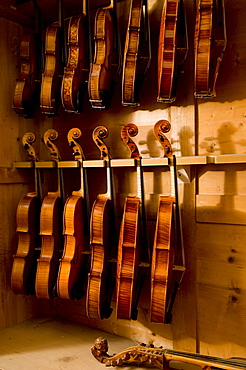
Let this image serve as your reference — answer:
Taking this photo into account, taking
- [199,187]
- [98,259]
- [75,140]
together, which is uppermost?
[75,140]

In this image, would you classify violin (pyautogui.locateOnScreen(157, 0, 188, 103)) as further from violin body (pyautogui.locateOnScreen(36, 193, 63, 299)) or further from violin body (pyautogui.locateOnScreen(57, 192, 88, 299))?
violin body (pyautogui.locateOnScreen(36, 193, 63, 299))

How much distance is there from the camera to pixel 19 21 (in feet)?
8.82

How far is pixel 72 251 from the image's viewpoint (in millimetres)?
2270

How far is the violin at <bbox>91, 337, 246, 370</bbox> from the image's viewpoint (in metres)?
1.75

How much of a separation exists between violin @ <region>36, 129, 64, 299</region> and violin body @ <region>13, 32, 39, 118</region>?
0.30 metres

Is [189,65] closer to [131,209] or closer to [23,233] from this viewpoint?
[131,209]

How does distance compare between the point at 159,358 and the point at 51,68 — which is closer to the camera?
the point at 159,358

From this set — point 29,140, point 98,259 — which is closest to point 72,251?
point 98,259

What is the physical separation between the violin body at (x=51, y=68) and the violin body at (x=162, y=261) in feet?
3.40

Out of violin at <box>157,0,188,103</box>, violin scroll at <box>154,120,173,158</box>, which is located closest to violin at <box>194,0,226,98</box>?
violin at <box>157,0,188,103</box>

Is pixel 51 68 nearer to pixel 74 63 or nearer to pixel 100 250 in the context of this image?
pixel 74 63

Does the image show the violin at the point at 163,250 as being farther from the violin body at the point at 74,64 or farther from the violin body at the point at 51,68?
the violin body at the point at 51,68

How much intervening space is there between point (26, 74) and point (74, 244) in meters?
1.16

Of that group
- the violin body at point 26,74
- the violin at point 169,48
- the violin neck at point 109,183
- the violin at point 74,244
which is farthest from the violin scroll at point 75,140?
the violin at point 169,48
